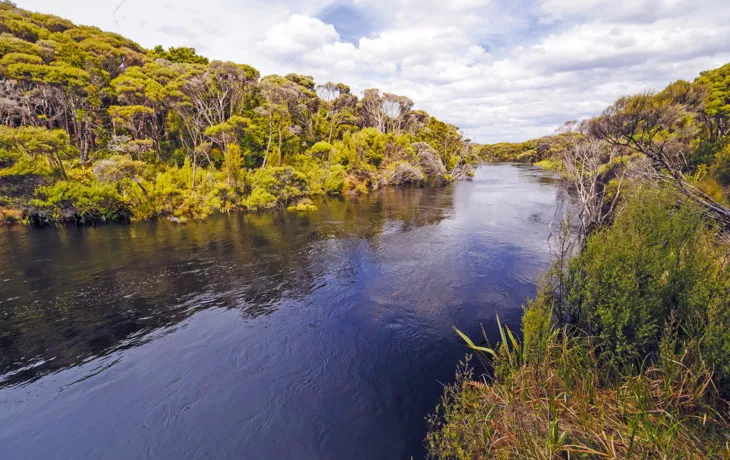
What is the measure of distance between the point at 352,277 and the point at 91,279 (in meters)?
16.0

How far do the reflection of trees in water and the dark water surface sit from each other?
4.7 inches

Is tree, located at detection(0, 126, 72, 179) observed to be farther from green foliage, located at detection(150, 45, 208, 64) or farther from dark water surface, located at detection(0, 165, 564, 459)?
green foliage, located at detection(150, 45, 208, 64)

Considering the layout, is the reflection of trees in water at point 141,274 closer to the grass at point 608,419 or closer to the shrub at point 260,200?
the shrub at point 260,200

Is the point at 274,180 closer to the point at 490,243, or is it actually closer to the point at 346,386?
the point at 490,243

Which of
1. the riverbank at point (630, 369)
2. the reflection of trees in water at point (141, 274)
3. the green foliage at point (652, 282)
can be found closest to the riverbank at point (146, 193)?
the reflection of trees in water at point (141, 274)

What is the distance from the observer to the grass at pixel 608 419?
532 cm

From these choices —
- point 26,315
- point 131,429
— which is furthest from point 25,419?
point 26,315

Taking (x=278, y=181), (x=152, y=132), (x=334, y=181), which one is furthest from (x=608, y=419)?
(x=152, y=132)

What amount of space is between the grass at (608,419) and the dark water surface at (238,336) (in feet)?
9.45

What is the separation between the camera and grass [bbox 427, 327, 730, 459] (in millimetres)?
5316

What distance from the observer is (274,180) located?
39.6 meters

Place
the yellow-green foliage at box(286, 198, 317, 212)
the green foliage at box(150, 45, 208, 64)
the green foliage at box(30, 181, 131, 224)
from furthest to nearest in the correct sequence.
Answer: the green foliage at box(150, 45, 208, 64)
the yellow-green foliage at box(286, 198, 317, 212)
the green foliage at box(30, 181, 131, 224)

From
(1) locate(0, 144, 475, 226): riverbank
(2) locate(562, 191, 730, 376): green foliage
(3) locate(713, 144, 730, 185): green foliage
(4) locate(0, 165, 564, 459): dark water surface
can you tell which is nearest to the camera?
(2) locate(562, 191, 730, 376): green foliage

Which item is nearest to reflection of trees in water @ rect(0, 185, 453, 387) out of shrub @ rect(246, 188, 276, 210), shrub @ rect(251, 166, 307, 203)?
shrub @ rect(246, 188, 276, 210)
